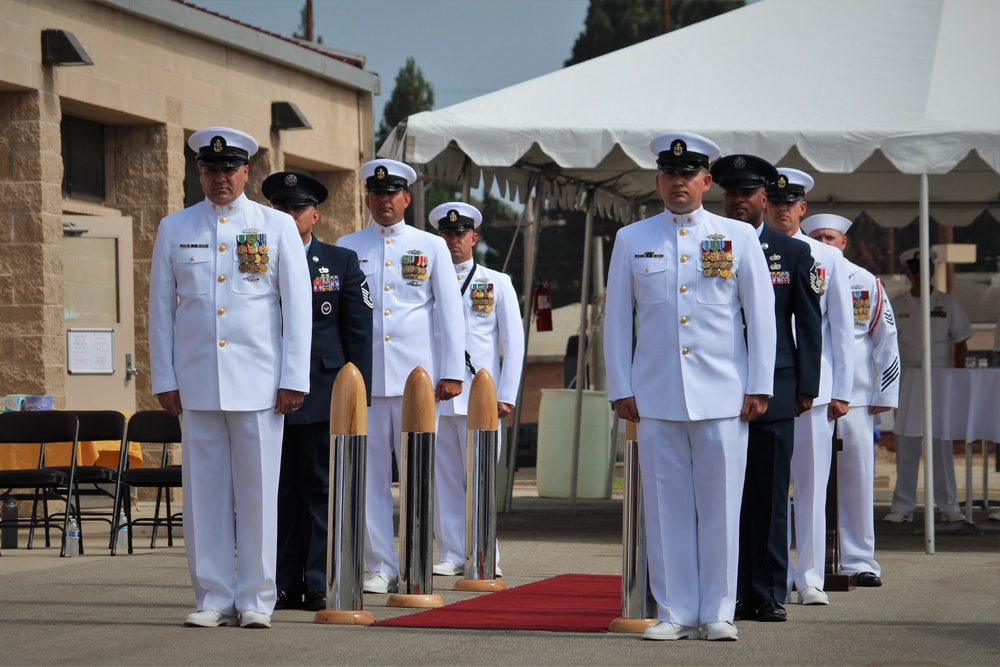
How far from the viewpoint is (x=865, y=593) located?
880cm

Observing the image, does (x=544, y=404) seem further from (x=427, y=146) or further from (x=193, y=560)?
(x=193, y=560)

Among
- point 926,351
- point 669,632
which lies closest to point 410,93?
point 926,351

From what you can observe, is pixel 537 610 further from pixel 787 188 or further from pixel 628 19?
pixel 628 19

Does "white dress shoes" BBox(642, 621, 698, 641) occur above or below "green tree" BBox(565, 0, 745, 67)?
below

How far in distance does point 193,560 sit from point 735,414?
2.44 meters

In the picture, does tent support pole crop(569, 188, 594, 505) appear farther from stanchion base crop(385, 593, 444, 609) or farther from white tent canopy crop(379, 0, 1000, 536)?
stanchion base crop(385, 593, 444, 609)

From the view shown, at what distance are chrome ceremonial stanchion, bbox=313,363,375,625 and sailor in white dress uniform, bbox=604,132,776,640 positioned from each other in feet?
3.73

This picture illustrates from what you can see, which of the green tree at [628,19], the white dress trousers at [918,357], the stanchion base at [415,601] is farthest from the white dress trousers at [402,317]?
the green tree at [628,19]

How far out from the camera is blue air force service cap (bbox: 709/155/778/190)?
757cm

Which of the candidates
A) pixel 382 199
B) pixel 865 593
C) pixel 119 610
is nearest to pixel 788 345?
pixel 865 593

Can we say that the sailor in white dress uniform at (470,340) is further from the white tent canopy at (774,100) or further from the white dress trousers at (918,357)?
the white dress trousers at (918,357)

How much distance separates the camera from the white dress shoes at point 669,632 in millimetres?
6660

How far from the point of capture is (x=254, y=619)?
22.8 feet

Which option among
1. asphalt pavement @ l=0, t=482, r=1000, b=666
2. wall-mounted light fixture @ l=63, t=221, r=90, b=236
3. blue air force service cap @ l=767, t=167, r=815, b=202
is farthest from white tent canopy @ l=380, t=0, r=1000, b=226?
wall-mounted light fixture @ l=63, t=221, r=90, b=236
